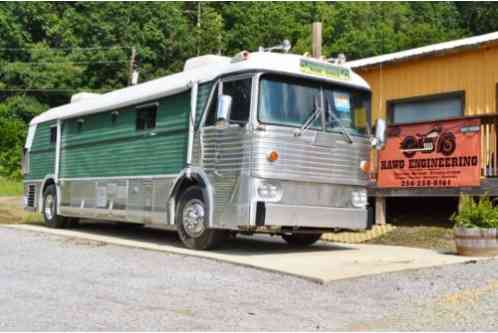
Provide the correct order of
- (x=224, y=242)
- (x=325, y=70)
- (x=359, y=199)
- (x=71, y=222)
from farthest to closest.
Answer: (x=71, y=222), (x=224, y=242), (x=359, y=199), (x=325, y=70)

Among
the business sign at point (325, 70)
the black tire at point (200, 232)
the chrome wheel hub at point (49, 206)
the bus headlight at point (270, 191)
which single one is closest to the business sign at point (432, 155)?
the business sign at point (325, 70)

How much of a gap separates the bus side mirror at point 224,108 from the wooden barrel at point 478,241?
3.68 m

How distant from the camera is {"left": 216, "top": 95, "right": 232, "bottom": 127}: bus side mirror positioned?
9586 millimetres

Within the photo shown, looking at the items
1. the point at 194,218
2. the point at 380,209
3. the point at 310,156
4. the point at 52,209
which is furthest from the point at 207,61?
the point at 52,209

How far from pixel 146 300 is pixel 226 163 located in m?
3.61

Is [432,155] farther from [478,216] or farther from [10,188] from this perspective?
[10,188]

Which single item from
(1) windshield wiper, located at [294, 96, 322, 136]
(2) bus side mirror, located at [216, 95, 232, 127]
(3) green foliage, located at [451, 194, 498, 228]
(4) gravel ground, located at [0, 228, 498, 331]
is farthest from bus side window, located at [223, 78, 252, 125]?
(3) green foliage, located at [451, 194, 498, 228]

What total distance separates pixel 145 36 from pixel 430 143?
36.0 m

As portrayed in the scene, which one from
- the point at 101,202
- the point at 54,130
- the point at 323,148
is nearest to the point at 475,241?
the point at 323,148

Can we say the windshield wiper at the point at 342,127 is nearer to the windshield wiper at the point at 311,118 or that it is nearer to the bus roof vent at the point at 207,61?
the windshield wiper at the point at 311,118

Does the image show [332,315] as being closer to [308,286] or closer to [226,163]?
[308,286]

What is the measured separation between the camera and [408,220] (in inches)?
550

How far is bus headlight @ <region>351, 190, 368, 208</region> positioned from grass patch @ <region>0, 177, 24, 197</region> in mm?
19334

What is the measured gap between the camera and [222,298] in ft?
22.6
